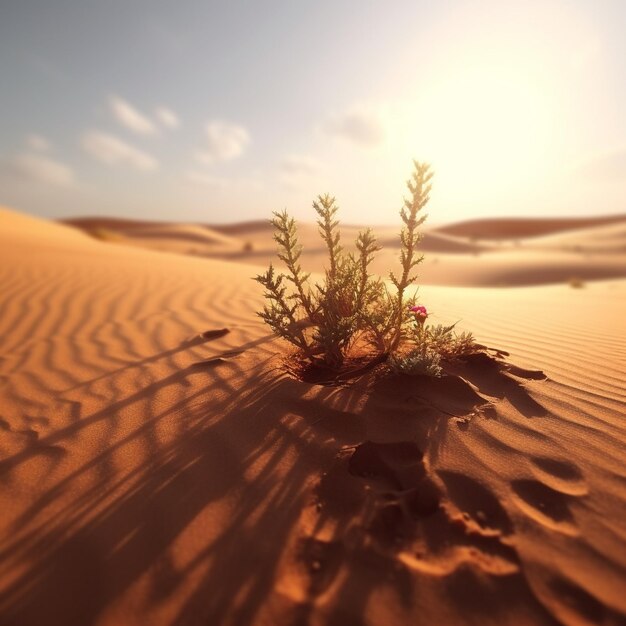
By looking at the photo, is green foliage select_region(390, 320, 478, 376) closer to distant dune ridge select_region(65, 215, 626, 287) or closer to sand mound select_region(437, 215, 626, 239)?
distant dune ridge select_region(65, 215, 626, 287)

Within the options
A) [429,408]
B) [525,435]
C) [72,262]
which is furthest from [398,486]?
[72,262]

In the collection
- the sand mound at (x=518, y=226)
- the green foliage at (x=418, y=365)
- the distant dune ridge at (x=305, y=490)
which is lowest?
the distant dune ridge at (x=305, y=490)

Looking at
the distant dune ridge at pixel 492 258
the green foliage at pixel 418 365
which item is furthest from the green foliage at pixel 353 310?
the distant dune ridge at pixel 492 258

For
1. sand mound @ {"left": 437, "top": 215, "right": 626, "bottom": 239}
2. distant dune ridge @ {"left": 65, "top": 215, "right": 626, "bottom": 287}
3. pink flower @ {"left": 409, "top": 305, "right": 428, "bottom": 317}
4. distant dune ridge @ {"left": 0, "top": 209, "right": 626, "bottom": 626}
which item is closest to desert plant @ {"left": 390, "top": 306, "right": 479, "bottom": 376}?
pink flower @ {"left": 409, "top": 305, "right": 428, "bottom": 317}

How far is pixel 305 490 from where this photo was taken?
5.93ft

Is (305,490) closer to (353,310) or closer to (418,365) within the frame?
(418,365)

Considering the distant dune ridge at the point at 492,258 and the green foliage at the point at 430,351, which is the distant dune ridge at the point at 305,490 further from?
the distant dune ridge at the point at 492,258

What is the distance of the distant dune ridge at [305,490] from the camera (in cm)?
138

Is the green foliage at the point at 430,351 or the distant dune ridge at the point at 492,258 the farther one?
the distant dune ridge at the point at 492,258

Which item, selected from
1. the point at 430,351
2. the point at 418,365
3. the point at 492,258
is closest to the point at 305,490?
the point at 418,365

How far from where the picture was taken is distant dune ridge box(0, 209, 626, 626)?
1381 millimetres

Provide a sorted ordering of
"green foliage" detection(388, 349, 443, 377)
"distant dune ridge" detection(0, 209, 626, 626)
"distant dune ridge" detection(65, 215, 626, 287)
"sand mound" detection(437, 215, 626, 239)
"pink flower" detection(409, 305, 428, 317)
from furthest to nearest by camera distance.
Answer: "sand mound" detection(437, 215, 626, 239)
"distant dune ridge" detection(65, 215, 626, 287)
"pink flower" detection(409, 305, 428, 317)
"green foliage" detection(388, 349, 443, 377)
"distant dune ridge" detection(0, 209, 626, 626)

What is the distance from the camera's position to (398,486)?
182 centimetres

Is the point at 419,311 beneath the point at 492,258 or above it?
above
